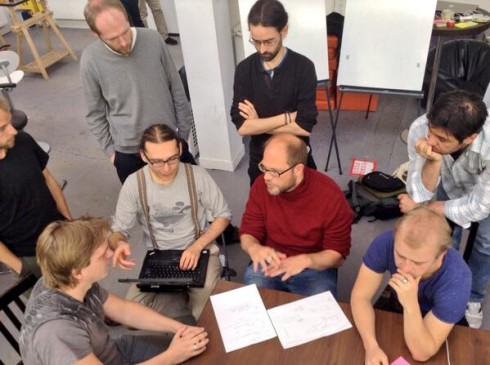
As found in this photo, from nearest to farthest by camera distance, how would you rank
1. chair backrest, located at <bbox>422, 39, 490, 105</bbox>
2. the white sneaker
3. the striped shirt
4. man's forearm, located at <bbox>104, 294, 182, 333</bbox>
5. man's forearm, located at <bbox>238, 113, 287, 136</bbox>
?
1. man's forearm, located at <bbox>104, 294, 182, 333</bbox>
2. the striped shirt
3. man's forearm, located at <bbox>238, 113, 287, 136</bbox>
4. the white sneaker
5. chair backrest, located at <bbox>422, 39, 490, 105</bbox>

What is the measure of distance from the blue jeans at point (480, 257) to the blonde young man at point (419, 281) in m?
0.74

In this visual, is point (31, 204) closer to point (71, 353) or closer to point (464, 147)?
point (71, 353)

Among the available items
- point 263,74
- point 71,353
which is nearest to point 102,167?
point 263,74

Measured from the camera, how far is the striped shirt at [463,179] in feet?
6.26

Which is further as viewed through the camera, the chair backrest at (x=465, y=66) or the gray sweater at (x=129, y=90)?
the chair backrest at (x=465, y=66)

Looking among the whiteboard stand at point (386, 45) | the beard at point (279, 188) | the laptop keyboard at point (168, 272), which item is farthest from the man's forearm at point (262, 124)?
the whiteboard stand at point (386, 45)

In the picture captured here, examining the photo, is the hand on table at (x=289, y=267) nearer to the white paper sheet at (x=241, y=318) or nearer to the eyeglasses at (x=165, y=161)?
the white paper sheet at (x=241, y=318)

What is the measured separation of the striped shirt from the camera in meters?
1.91

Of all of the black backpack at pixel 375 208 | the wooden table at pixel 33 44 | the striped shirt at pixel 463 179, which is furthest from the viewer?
the wooden table at pixel 33 44

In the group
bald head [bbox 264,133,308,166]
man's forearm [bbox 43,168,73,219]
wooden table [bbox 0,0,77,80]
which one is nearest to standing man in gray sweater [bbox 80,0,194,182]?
man's forearm [bbox 43,168,73,219]

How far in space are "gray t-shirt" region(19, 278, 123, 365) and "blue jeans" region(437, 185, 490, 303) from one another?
1.77 metres

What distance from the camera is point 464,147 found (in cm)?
194

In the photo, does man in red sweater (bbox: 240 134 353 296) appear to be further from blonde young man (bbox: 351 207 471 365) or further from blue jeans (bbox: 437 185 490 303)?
blue jeans (bbox: 437 185 490 303)

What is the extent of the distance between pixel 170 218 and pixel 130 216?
0.20 metres
